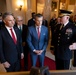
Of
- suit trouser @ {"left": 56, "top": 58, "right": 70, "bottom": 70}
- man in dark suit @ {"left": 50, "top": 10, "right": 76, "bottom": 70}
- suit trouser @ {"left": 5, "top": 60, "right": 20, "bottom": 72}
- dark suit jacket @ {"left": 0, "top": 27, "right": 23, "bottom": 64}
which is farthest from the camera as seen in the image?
suit trouser @ {"left": 56, "top": 58, "right": 70, "bottom": 70}

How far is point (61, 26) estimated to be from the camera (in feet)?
11.0

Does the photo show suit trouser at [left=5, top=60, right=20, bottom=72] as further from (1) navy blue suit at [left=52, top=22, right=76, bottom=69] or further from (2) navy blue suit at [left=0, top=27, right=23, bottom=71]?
(1) navy blue suit at [left=52, top=22, right=76, bottom=69]

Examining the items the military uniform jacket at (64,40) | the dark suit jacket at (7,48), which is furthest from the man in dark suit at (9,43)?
the military uniform jacket at (64,40)

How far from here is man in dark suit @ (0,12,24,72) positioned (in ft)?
9.62

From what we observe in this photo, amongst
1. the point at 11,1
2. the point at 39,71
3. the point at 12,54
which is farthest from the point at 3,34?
the point at 11,1

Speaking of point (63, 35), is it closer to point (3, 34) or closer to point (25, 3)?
point (3, 34)

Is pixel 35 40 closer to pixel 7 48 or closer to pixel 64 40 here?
pixel 64 40

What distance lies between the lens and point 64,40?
329 cm

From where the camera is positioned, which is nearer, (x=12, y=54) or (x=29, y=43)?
(x=12, y=54)

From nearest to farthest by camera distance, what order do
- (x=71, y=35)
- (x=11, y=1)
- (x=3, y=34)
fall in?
(x=3, y=34) < (x=71, y=35) < (x=11, y=1)

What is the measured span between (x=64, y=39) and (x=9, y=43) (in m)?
1.01

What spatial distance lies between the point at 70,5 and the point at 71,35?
1070 centimetres

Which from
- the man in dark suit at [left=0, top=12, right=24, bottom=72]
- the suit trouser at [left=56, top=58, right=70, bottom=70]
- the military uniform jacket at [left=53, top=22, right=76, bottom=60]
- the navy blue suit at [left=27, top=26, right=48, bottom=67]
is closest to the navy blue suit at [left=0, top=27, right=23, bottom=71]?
the man in dark suit at [left=0, top=12, right=24, bottom=72]

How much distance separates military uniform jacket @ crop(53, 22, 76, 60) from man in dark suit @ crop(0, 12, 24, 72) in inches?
30.5
